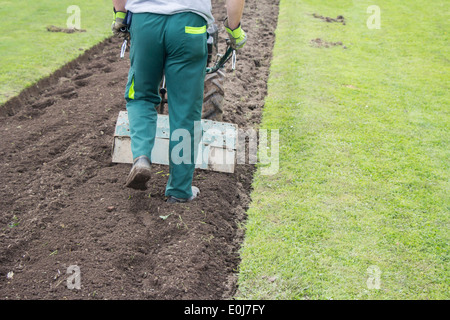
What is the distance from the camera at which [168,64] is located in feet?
11.9

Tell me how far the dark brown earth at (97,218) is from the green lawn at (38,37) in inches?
44.4

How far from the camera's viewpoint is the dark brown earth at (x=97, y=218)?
314 centimetres

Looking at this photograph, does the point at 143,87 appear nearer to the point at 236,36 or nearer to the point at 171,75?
the point at 171,75

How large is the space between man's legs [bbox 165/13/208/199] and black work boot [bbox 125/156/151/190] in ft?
1.17

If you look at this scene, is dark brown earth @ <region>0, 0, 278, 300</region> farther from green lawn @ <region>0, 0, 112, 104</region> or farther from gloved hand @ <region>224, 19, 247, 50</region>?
gloved hand @ <region>224, 19, 247, 50</region>

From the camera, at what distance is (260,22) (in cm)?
1109

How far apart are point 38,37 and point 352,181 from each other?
23.7 ft

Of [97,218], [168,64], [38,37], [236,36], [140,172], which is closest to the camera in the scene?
[140,172]

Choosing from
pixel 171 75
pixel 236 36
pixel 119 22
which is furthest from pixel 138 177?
pixel 236 36

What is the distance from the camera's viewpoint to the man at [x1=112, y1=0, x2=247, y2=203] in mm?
3443

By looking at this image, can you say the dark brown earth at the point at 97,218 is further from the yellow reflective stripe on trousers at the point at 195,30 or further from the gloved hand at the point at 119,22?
the yellow reflective stripe on trousers at the point at 195,30

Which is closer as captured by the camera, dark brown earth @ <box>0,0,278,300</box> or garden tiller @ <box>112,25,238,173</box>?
dark brown earth @ <box>0,0,278,300</box>

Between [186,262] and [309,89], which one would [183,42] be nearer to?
[186,262]

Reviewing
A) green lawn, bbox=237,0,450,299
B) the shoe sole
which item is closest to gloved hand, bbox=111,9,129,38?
the shoe sole
